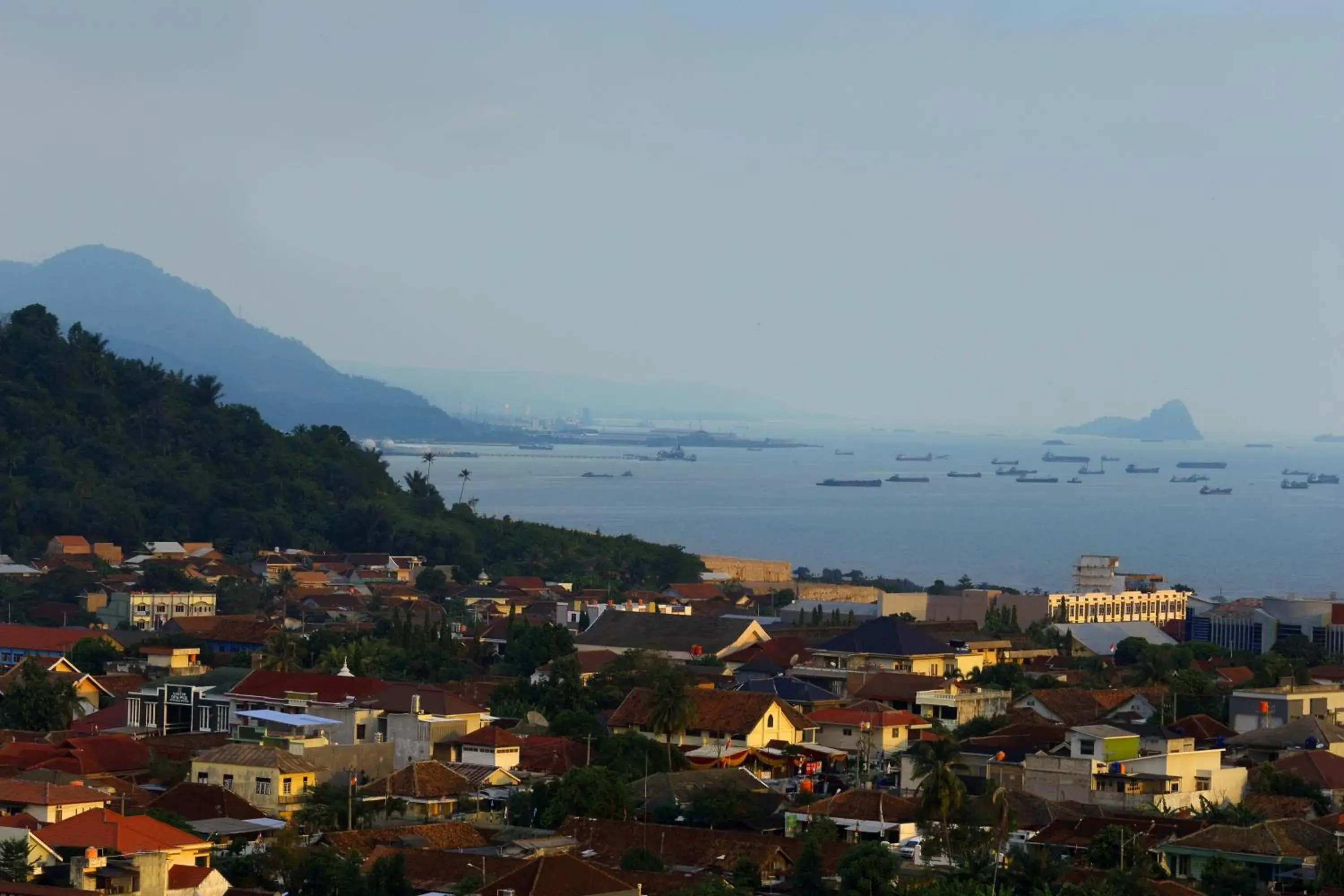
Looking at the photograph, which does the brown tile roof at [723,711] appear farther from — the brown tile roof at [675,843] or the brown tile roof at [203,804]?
the brown tile roof at [203,804]

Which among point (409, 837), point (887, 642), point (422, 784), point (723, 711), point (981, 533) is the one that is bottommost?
point (981, 533)

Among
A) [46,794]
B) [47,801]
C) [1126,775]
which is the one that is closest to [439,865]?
[47,801]

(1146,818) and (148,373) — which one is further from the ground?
(148,373)

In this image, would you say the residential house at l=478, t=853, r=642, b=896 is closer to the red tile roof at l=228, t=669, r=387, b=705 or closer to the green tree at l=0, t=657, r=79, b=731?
the red tile roof at l=228, t=669, r=387, b=705

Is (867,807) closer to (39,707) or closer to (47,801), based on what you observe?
(47,801)

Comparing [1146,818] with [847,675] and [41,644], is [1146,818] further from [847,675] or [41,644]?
[41,644]

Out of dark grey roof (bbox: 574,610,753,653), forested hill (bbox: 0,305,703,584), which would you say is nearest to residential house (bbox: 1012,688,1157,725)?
dark grey roof (bbox: 574,610,753,653)

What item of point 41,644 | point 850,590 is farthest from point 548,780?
point 850,590
